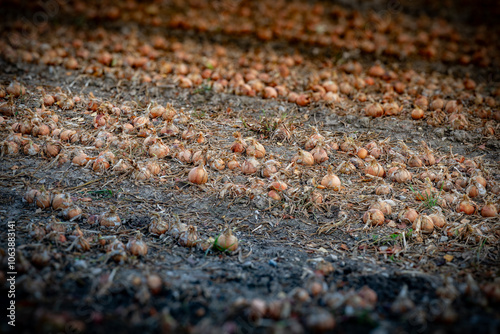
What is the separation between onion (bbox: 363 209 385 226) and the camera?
2635mm

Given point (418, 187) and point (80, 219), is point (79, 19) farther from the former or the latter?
point (418, 187)

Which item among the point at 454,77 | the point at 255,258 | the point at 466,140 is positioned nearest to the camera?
the point at 255,258

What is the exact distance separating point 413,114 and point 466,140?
1.79ft

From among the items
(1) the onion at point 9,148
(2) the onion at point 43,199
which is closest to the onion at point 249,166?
(2) the onion at point 43,199

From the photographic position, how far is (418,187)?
9.84 ft

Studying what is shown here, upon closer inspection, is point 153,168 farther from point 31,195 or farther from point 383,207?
point 383,207

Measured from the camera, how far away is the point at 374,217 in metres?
2.63

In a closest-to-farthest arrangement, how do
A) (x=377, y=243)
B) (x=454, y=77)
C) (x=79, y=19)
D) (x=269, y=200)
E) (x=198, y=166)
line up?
1. (x=377, y=243)
2. (x=269, y=200)
3. (x=198, y=166)
4. (x=454, y=77)
5. (x=79, y=19)

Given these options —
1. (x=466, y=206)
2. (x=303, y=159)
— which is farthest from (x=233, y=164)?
(x=466, y=206)

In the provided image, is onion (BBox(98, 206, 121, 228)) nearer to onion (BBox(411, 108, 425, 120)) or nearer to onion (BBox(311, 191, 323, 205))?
onion (BBox(311, 191, 323, 205))

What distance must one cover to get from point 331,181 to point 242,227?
0.80 meters

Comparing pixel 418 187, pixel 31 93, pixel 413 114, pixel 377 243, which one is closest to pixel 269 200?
pixel 377 243

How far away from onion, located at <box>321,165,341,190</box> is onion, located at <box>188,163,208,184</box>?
0.89m

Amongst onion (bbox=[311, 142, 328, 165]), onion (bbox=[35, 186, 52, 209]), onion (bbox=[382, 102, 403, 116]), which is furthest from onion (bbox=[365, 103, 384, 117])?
onion (bbox=[35, 186, 52, 209])
